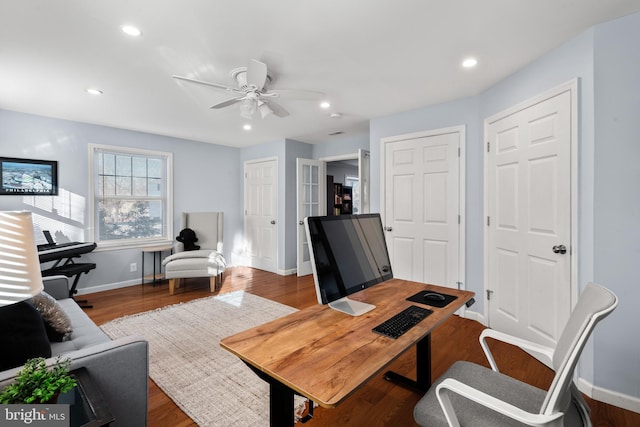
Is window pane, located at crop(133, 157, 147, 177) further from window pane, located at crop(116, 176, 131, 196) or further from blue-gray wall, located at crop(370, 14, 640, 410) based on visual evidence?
blue-gray wall, located at crop(370, 14, 640, 410)

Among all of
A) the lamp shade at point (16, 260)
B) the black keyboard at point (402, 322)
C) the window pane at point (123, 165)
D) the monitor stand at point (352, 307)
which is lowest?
the black keyboard at point (402, 322)

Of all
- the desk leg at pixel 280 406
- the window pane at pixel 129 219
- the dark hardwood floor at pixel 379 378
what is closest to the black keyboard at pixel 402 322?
the desk leg at pixel 280 406

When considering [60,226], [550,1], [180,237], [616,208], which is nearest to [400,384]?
[616,208]

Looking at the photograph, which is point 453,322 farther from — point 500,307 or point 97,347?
point 97,347

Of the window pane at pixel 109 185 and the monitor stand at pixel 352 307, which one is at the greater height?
the window pane at pixel 109 185

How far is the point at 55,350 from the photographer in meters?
1.66

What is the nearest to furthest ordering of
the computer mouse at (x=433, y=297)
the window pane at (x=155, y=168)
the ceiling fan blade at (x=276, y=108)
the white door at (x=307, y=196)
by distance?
the computer mouse at (x=433, y=297) < the ceiling fan blade at (x=276, y=108) < the window pane at (x=155, y=168) < the white door at (x=307, y=196)

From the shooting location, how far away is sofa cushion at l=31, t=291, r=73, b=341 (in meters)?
1.71

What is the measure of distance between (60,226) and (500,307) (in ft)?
17.5

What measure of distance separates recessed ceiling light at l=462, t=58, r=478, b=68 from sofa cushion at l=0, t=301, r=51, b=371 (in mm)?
3204

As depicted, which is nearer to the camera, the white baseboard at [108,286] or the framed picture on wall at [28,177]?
the framed picture on wall at [28,177]

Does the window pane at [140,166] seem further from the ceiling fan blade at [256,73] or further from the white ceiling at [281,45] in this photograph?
the ceiling fan blade at [256,73]

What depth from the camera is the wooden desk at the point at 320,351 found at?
0.89m

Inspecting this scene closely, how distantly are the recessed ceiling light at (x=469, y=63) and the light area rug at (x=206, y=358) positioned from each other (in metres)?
2.83
